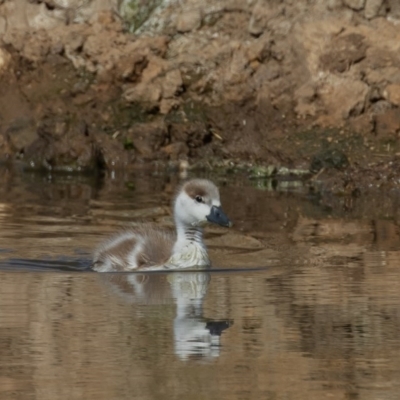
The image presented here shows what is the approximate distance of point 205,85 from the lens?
16234 millimetres

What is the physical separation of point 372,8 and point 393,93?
1.19m

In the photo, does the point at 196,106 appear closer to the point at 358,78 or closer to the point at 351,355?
the point at 358,78

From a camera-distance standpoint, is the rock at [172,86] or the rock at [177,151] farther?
the rock at [172,86]

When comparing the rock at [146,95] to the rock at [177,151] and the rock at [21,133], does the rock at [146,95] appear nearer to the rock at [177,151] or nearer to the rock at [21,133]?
the rock at [177,151]

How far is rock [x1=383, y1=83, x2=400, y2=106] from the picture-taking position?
50.3 feet

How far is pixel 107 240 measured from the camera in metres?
11.0

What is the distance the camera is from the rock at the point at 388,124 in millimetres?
15281

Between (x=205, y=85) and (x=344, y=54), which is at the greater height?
(x=344, y=54)

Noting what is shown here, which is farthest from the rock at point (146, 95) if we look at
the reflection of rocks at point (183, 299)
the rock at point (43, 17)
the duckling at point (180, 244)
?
the reflection of rocks at point (183, 299)

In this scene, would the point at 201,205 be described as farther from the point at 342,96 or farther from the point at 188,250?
the point at 342,96

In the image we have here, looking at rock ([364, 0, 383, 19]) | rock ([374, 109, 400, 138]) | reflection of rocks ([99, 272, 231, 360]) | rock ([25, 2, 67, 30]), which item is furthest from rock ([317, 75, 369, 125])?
reflection of rocks ([99, 272, 231, 360])

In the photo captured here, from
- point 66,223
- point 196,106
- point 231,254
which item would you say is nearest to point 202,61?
point 196,106

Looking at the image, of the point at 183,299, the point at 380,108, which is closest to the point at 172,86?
the point at 380,108

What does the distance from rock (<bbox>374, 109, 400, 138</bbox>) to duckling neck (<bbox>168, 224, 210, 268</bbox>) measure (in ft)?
16.6
